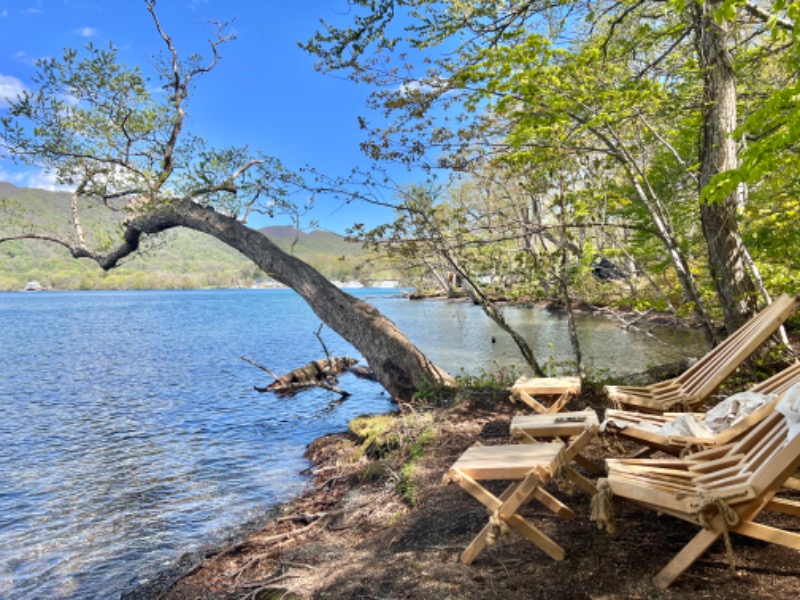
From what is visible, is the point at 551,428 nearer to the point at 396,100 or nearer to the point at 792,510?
the point at 792,510

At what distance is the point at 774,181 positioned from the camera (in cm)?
631

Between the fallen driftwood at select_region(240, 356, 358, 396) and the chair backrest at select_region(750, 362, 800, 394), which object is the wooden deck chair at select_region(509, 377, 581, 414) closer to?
the chair backrest at select_region(750, 362, 800, 394)

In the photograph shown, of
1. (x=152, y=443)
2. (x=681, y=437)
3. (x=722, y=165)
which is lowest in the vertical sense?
(x=152, y=443)

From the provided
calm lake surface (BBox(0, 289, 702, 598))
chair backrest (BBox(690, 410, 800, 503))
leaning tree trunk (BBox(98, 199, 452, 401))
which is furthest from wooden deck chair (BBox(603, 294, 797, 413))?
leaning tree trunk (BBox(98, 199, 452, 401))

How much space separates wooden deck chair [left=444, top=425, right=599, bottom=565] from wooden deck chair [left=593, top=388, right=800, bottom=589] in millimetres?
374

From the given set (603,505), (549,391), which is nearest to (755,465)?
(603,505)

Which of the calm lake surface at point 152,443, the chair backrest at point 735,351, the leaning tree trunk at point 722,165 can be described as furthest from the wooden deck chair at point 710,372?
the calm lake surface at point 152,443

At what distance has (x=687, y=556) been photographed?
8.10 ft

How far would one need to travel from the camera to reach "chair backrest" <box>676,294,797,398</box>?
14.0ft

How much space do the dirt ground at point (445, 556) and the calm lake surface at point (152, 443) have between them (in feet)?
4.47

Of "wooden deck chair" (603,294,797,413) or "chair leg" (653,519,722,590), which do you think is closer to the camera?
"chair leg" (653,519,722,590)

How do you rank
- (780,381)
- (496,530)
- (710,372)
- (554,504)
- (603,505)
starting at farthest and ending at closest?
1. (710,372)
2. (780,381)
3. (554,504)
4. (496,530)
5. (603,505)

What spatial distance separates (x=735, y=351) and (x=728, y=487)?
2.70 meters

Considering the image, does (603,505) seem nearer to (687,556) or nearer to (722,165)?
(687,556)
